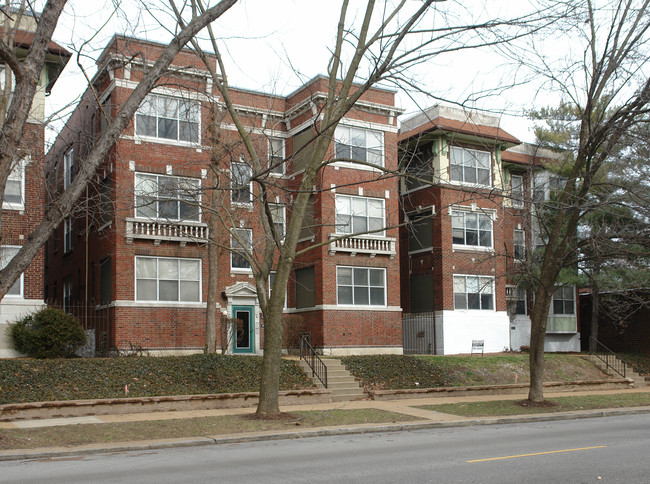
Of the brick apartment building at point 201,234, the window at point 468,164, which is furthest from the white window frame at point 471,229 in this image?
the brick apartment building at point 201,234

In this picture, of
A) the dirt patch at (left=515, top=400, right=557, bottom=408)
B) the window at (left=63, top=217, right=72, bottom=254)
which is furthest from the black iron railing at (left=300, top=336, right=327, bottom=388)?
the window at (left=63, top=217, right=72, bottom=254)

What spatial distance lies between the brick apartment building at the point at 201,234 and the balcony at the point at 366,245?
0.05 m

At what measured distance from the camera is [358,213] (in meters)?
29.8

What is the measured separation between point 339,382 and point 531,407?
638cm

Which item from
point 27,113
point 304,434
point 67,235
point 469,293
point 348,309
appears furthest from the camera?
point 469,293

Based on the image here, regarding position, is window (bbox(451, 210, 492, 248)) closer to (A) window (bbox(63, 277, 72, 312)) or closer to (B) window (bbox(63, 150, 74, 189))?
(B) window (bbox(63, 150, 74, 189))

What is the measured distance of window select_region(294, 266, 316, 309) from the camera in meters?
29.3

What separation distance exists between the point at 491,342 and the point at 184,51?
1868 cm

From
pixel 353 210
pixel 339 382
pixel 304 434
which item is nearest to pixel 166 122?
pixel 353 210

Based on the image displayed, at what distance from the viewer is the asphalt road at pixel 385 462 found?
9.28 metres

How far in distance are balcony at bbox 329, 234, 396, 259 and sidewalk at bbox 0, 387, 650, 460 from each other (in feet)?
27.8

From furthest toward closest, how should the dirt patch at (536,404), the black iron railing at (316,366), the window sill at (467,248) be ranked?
the window sill at (467,248) → the black iron railing at (316,366) → the dirt patch at (536,404)

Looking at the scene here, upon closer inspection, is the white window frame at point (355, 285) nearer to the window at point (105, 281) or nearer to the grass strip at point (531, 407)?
the window at point (105, 281)

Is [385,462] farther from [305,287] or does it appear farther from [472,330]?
[472,330]
